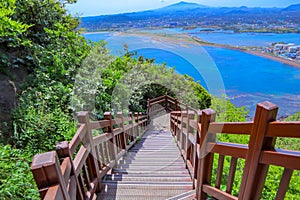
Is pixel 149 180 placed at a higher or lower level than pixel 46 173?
lower

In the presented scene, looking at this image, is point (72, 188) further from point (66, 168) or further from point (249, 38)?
point (249, 38)

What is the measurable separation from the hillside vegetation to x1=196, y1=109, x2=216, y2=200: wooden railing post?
1528mm

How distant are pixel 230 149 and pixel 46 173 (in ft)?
3.73

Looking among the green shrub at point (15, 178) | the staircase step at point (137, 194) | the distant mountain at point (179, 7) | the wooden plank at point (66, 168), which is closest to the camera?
the wooden plank at point (66, 168)

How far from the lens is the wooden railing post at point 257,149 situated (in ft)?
3.27

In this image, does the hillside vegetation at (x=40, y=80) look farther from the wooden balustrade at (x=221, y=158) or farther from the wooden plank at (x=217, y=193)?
the wooden plank at (x=217, y=193)

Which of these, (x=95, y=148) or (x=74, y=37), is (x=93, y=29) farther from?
(x=95, y=148)

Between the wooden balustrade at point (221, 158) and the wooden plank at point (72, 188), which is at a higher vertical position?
the wooden balustrade at point (221, 158)

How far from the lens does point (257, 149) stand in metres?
1.07

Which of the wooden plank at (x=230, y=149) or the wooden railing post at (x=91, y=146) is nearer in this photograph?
the wooden plank at (x=230, y=149)

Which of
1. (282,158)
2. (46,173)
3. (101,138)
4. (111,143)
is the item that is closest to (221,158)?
(282,158)

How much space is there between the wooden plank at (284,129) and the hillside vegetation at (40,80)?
1985 millimetres

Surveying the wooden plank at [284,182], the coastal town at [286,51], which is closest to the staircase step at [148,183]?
the wooden plank at [284,182]

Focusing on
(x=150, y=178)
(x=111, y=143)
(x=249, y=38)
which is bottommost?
(x=150, y=178)
